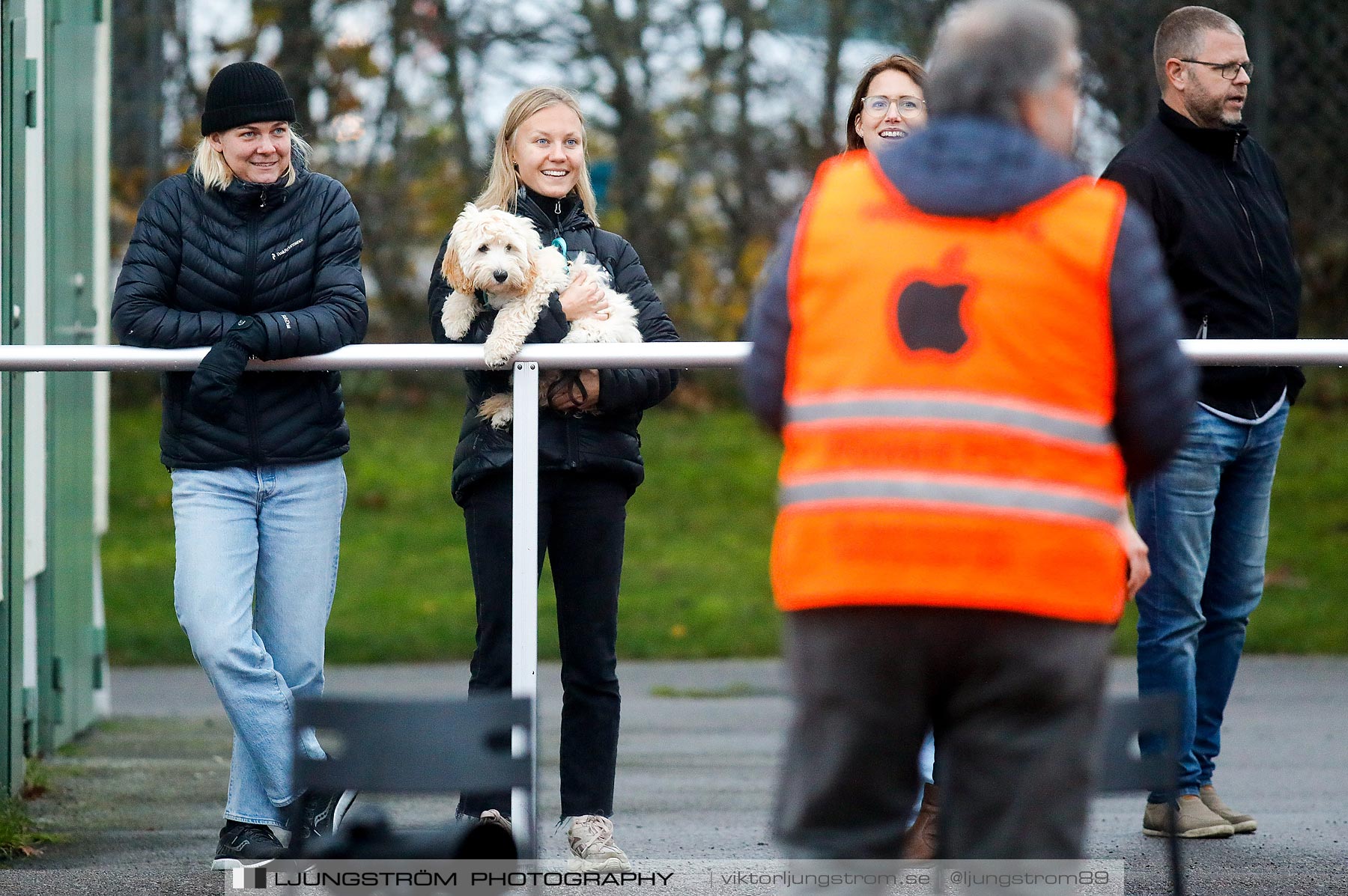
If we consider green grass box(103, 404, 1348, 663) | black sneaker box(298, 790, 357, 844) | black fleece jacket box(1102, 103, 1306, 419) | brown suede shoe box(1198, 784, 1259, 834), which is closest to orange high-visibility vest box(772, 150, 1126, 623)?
black sneaker box(298, 790, 357, 844)

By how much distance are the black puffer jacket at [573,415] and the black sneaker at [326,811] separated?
82 centimetres

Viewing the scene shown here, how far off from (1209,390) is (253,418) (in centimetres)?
253

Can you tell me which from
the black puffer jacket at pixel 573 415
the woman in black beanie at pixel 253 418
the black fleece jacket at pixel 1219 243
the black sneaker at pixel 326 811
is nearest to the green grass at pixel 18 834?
the woman in black beanie at pixel 253 418

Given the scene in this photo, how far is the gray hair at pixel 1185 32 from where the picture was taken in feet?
15.5

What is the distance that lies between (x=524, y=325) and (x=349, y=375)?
856 cm

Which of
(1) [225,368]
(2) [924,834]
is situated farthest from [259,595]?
(2) [924,834]

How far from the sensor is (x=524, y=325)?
4199mm

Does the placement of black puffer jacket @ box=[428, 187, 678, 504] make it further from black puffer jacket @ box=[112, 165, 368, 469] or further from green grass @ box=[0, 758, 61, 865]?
green grass @ box=[0, 758, 61, 865]

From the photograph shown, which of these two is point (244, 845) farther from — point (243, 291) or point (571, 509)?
point (243, 291)

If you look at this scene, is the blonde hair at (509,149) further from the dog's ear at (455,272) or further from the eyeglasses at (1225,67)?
the eyeglasses at (1225,67)

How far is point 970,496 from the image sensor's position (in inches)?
94.9

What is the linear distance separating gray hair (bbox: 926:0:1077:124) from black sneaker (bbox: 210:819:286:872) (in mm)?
2759

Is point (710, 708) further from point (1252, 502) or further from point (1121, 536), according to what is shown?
point (1121, 536)

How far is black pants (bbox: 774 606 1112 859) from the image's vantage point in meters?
2.43
